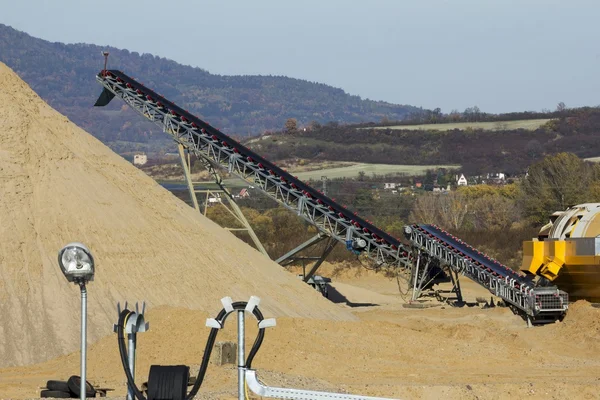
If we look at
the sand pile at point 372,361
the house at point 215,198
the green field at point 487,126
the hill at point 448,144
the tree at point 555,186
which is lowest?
the sand pile at point 372,361

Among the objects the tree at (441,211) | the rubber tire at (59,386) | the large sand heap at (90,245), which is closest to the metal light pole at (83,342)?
the rubber tire at (59,386)

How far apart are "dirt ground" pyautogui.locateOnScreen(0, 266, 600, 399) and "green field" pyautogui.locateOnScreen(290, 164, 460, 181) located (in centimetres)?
11085

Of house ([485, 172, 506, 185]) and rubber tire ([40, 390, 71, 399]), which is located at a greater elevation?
house ([485, 172, 506, 185])

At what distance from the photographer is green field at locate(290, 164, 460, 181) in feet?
487

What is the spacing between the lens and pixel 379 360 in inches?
1085

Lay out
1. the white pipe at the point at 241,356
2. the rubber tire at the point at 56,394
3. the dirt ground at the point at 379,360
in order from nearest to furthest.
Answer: the white pipe at the point at 241,356, the rubber tire at the point at 56,394, the dirt ground at the point at 379,360

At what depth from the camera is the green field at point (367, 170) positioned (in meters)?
148

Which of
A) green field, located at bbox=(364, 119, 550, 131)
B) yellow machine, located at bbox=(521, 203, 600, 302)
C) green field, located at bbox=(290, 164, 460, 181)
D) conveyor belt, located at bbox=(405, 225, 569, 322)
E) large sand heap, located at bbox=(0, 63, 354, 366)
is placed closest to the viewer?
large sand heap, located at bbox=(0, 63, 354, 366)

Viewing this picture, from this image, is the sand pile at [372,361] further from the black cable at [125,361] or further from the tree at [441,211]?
the tree at [441,211]

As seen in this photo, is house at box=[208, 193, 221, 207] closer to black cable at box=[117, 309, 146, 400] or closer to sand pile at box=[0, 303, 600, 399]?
sand pile at box=[0, 303, 600, 399]

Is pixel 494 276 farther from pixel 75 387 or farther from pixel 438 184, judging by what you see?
pixel 438 184

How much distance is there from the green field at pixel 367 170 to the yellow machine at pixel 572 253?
338 ft

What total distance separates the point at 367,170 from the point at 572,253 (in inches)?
4734

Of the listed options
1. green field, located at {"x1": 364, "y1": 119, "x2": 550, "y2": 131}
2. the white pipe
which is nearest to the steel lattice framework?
the white pipe
